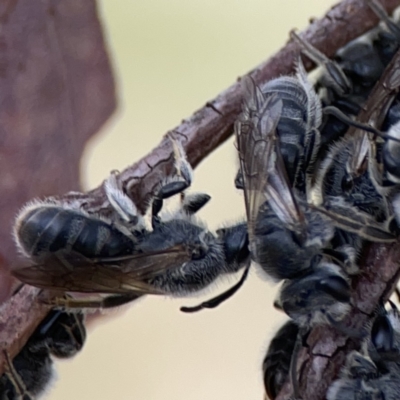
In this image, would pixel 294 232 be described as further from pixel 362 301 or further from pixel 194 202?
pixel 194 202

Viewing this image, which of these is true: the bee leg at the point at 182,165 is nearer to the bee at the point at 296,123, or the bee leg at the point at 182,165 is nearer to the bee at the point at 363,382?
the bee at the point at 296,123

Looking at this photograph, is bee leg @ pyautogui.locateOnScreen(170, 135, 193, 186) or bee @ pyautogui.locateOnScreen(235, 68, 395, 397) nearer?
bee @ pyautogui.locateOnScreen(235, 68, 395, 397)

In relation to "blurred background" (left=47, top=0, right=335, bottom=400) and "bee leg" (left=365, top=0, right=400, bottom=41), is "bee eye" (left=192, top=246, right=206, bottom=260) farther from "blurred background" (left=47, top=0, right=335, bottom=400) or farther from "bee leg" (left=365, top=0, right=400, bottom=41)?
"blurred background" (left=47, top=0, right=335, bottom=400)

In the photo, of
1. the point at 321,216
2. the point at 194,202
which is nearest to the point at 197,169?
the point at 194,202

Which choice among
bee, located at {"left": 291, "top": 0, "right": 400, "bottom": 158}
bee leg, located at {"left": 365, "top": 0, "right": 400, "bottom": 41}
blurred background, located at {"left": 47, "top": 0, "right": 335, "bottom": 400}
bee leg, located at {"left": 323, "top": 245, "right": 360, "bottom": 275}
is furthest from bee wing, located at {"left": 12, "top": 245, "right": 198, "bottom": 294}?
blurred background, located at {"left": 47, "top": 0, "right": 335, "bottom": 400}

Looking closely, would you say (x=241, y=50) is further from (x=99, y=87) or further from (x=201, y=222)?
(x=201, y=222)

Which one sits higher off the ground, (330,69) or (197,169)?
(330,69)

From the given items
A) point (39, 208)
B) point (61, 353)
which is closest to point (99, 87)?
point (39, 208)

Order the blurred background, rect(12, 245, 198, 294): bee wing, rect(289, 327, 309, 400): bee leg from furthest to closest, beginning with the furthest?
the blurred background, rect(12, 245, 198, 294): bee wing, rect(289, 327, 309, 400): bee leg
